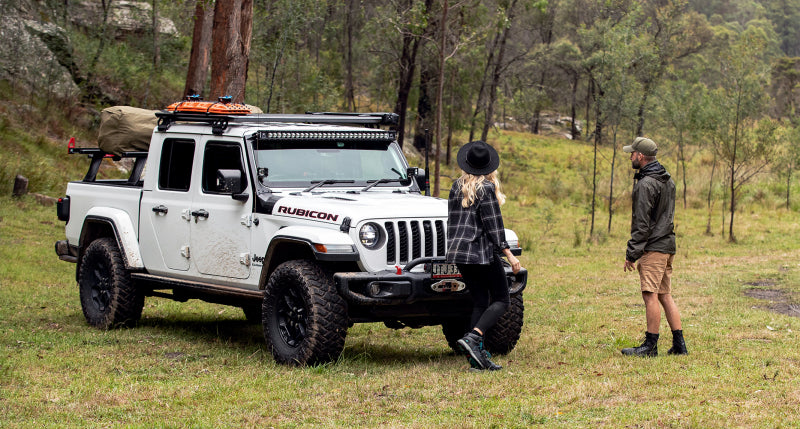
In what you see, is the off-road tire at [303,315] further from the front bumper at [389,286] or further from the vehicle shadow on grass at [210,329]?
the vehicle shadow on grass at [210,329]

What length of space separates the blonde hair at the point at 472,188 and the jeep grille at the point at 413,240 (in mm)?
476

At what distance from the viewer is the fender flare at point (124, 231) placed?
941cm

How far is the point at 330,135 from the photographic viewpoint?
863 cm

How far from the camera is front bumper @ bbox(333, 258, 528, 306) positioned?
7.20 metres

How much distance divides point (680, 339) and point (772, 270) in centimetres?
861

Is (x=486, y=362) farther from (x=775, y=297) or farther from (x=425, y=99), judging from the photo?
(x=425, y=99)

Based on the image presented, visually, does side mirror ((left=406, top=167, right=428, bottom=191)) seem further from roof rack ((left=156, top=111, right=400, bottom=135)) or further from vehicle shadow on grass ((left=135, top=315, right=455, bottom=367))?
vehicle shadow on grass ((left=135, top=315, right=455, bottom=367))

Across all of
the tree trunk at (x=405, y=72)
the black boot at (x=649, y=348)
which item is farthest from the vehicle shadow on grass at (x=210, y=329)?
the tree trunk at (x=405, y=72)

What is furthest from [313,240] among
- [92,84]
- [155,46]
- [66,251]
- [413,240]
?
[155,46]

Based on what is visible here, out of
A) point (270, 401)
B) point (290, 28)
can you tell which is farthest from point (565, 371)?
point (290, 28)

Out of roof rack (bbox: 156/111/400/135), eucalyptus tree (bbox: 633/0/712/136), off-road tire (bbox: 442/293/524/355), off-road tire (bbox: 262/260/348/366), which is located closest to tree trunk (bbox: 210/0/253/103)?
roof rack (bbox: 156/111/400/135)

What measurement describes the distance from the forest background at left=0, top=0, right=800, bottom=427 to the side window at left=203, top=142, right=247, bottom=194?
1.55m

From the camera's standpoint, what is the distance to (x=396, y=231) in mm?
7402

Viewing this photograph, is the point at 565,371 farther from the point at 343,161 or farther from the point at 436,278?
the point at 343,161
